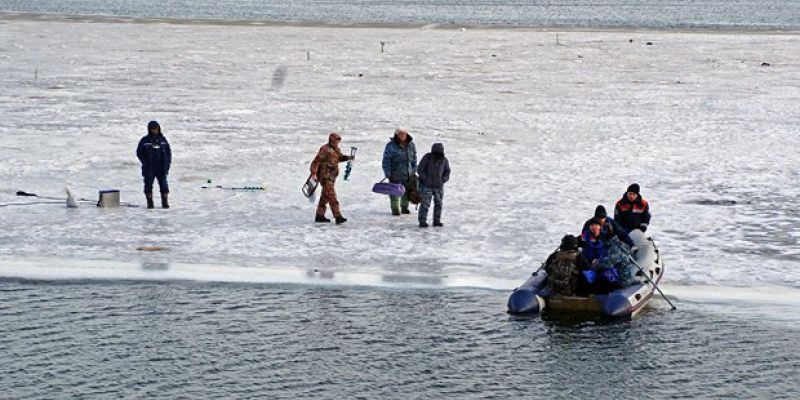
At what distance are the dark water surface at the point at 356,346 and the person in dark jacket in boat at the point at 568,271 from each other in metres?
0.46

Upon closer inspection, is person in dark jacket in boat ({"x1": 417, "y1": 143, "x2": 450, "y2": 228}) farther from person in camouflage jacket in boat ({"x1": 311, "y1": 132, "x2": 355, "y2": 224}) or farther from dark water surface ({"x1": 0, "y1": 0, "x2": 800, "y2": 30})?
dark water surface ({"x1": 0, "y1": 0, "x2": 800, "y2": 30})

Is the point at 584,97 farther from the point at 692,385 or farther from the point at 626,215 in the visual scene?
the point at 692,385

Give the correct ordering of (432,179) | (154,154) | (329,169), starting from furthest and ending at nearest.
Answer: (154,154) < (329,169) < (432,179)

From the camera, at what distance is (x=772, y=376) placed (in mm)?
15336

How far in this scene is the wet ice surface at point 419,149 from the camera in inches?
815

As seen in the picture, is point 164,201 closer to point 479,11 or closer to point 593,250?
point 593,250

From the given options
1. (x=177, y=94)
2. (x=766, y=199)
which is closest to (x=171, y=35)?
(x=177, y=94)

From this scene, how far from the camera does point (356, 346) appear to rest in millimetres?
16344

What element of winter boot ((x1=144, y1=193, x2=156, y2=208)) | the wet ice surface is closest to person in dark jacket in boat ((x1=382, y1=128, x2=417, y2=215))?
the wet ice surface

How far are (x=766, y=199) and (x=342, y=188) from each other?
340 inches

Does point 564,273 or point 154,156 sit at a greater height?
point 154,156

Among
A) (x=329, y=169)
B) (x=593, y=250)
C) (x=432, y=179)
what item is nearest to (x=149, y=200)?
(x=329, y=169)

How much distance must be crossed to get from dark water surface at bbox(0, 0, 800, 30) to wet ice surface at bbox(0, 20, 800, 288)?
167ft

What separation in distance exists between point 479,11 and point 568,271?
4850 inches
